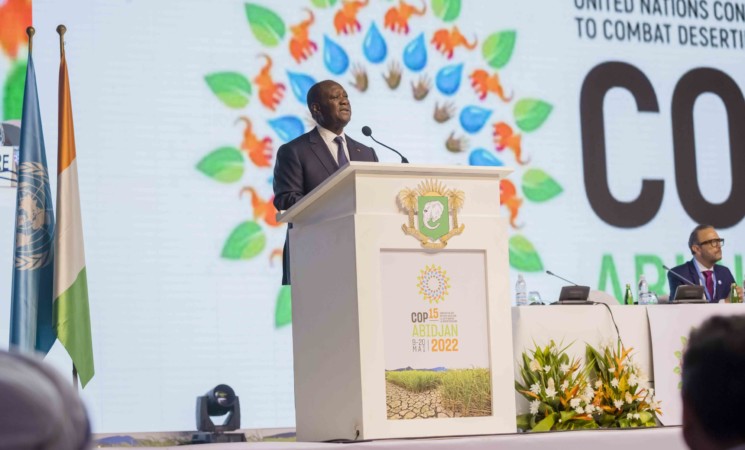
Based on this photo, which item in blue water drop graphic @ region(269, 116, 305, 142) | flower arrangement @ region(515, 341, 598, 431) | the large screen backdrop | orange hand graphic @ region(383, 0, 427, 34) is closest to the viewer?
flower arrangement @ region(515, 341, 598, 431)

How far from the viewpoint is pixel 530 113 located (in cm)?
595

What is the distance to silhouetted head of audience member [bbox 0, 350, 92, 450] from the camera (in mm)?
412

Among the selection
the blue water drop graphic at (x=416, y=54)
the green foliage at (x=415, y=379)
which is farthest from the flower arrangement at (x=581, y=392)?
the blue water drop graphic at (x=416, y=54)

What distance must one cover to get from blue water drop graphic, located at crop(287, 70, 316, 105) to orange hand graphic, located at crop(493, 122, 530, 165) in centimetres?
110

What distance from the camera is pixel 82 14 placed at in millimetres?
5074

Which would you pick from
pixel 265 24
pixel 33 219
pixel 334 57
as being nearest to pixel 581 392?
pixel 33 219

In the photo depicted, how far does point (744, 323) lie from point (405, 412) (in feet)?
→ 6.16

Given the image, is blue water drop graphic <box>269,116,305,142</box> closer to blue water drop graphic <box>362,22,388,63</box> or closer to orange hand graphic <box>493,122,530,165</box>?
blue water drop graphic <box>362,22,388,63</box>

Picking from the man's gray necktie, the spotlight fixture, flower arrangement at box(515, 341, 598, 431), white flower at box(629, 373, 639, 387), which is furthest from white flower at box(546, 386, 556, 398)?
the spotlight fixture

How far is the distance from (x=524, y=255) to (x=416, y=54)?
1263mm

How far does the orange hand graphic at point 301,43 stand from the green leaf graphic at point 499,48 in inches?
39.6

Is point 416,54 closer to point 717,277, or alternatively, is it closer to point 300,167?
point 717,277

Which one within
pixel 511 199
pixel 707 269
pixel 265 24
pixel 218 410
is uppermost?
pixel 265 24

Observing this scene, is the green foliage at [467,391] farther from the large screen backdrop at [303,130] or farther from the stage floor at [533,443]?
the large screen backdrop at [303,130]
